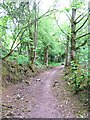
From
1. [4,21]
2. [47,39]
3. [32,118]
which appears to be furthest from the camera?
[47,39]

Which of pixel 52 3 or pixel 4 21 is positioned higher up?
pixel 52 3

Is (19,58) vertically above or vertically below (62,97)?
above

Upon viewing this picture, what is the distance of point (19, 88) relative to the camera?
9469 mm

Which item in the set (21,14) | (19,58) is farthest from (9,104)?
(19,58)

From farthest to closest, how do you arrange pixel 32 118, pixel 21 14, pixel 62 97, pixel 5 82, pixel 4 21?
pixel 21 14 < pixel 4 21 < pixel 5 82 < pixel 62 97 < pixel 32 118

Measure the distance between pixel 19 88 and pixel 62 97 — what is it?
2707 millimetres

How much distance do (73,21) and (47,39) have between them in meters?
9.85

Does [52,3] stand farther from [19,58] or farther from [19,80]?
[19,80]

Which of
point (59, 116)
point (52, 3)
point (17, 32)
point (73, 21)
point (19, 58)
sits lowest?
point (59, 116)

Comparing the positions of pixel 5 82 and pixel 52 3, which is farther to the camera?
pixel 52 3

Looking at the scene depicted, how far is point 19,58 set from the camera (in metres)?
14.3

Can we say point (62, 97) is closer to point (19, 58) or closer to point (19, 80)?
point (19, 80)

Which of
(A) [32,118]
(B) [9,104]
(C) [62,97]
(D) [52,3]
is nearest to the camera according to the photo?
(A) [32,118]

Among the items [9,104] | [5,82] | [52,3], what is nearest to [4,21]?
[5,82]
